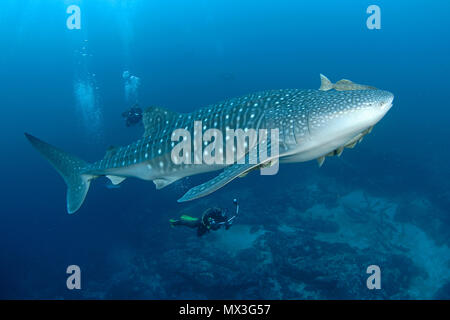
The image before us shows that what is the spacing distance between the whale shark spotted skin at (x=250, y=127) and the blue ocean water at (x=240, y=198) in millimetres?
8650

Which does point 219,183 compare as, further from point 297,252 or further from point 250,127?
point 297,252

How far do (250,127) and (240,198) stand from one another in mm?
17108

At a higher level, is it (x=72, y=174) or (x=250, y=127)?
(x=250, y=127)

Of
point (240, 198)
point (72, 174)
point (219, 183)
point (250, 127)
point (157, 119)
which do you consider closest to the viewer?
point (219, 183)

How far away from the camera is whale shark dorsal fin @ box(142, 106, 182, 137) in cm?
655

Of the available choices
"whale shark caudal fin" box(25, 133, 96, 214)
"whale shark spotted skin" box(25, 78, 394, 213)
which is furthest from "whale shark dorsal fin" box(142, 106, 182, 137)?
"whale shark caudal fin" box(25, 133, 96, 214)

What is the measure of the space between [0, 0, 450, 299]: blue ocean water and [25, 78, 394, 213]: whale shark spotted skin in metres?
8.65

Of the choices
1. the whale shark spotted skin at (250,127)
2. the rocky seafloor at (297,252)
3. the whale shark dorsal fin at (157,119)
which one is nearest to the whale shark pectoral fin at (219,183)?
the whale shark spotted skin at (250,127)

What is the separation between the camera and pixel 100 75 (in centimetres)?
7175

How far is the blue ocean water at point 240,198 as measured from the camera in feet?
47.3

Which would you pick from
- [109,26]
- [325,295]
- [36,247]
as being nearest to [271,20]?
[109,26]

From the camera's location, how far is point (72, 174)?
7.39 metres

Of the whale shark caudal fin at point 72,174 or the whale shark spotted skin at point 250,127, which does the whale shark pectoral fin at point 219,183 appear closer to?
the whale shark spotted skin at point 250,127

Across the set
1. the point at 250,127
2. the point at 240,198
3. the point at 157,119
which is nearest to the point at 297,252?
the point at 240,198
